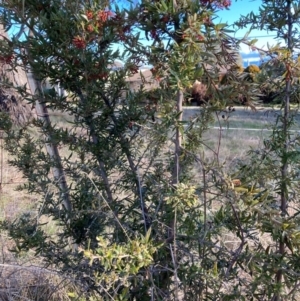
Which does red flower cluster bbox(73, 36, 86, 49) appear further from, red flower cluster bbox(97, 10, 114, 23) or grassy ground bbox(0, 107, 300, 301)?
grassy ground bbox(0, 107, 300, 301)

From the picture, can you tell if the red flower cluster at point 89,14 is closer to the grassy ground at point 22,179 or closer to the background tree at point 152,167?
the background tree at point 152,167

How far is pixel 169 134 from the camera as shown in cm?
128

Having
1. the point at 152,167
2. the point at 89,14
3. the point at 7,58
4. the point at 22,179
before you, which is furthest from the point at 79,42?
the point at 22,179

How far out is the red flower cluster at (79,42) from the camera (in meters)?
1.32

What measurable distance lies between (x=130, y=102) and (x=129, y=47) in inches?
8.6

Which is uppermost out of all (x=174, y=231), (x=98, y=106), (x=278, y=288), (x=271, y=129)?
(x=98, y=106)

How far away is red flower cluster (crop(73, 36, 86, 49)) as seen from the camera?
1.32m

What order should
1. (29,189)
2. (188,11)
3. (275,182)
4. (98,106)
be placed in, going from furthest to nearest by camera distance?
(29,189), (98,106), (275,182), (188,11)

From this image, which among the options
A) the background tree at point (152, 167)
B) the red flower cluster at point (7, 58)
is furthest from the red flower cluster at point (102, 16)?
the red flower cluster at point (7, 58)

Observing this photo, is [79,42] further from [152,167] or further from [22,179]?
[22,179]

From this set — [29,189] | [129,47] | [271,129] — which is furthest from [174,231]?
[29,189]

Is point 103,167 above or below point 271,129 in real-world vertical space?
below

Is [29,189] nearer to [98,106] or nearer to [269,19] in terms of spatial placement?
[98,106]

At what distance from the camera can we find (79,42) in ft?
4.36
